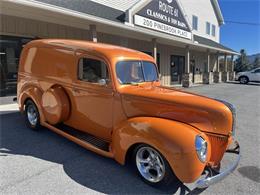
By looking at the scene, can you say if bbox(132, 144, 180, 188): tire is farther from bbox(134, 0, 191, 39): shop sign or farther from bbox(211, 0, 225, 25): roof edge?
Result: bbox(211, 0, 225, 25): roof edge

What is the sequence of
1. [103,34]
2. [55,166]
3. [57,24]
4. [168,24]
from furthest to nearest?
A: [168,24] → [103,34] → [57,24] → [55,166]

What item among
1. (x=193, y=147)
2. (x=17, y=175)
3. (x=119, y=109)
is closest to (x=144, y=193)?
(x=193, y=147)

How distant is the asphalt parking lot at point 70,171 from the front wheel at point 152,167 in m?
0.13

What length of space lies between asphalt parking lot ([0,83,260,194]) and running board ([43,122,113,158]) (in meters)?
0.25

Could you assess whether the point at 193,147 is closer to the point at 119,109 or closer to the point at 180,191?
the point at 180,191

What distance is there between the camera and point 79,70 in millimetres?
4535

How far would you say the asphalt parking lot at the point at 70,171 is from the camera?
3.25m

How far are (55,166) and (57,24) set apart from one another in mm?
8715

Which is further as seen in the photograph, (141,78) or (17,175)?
(141,78)

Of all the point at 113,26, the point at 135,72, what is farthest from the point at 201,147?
the point at 113,26

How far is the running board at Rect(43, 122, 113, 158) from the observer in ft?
12.8

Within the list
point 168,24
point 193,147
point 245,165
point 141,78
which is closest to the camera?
point 193,147

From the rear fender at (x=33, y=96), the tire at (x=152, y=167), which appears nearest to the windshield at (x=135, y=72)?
the tire at (x=152, y=167)

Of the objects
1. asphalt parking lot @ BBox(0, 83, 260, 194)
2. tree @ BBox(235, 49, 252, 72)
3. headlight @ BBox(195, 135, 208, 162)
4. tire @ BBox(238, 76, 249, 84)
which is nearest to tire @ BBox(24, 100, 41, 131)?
asphalt parking lot @ BBox(0, 83, 260, 194)
